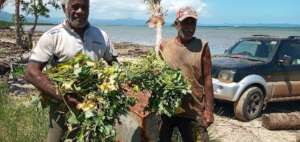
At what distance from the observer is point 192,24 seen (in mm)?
4848

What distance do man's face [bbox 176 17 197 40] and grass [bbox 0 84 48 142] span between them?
6.55ft

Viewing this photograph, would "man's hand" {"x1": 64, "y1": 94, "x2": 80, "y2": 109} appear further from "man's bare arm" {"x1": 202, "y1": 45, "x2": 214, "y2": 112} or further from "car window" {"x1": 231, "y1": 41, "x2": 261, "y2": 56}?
"car window" {"x1": 231, "y1": 41, "x2": 261, "y2": 56}

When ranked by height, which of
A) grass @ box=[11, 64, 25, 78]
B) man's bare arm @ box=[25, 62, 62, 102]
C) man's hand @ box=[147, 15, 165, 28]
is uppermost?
man's hand @ box=[147, 15, 165, 28]

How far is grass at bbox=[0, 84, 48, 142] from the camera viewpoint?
6.33 meters

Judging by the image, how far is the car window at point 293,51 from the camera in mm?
11073

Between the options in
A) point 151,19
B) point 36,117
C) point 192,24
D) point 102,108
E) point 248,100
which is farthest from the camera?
point 248,100

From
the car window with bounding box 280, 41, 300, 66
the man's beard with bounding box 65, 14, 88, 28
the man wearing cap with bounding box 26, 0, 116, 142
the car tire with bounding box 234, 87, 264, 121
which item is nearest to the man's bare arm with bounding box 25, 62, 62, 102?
the man wearing cap with bounding box 26, 0, 116, 142

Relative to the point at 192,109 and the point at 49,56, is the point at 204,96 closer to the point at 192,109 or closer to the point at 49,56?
the point at 192,109

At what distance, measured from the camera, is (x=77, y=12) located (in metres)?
3.99

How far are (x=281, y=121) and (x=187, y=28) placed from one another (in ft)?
18.1

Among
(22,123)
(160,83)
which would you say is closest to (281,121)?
(22,123)

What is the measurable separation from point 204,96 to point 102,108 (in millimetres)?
1480

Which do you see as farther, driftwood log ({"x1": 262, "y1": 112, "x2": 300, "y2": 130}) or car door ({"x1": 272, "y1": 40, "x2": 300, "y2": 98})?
car door ({"x1": 272, "y1": 40, "x2": 300, "y2": 98})

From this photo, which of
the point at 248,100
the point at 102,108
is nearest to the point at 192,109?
the point at 102,108
